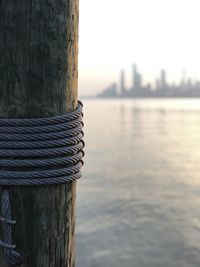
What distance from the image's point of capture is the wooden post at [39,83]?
1666 mm

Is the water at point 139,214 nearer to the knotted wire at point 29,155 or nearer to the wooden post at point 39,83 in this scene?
the wooden post at point 39,83

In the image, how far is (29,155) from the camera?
1.69 metres

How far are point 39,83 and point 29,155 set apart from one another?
1.01 feet

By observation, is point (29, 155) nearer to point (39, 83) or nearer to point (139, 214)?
point (39, 83)

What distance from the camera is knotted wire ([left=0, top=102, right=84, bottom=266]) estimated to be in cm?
168

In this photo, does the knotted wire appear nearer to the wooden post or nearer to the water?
the wooden post

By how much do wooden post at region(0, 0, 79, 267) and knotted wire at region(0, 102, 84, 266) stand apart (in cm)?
4

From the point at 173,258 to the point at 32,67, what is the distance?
29.1ft

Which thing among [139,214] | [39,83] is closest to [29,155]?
[39,83]

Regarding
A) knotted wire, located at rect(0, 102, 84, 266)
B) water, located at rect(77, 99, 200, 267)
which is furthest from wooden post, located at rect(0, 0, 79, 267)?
water, located at rect(77, 99, 200, 267)

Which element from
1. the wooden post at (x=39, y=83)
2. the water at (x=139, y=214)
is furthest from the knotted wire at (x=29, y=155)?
the water at (x=139, y=214)

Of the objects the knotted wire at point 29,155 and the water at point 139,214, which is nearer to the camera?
the knotted wire at point 29,155

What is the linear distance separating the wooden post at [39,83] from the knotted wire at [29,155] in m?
0.04

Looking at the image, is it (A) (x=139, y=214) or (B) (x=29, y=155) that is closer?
(B) (x=29, y=155)
